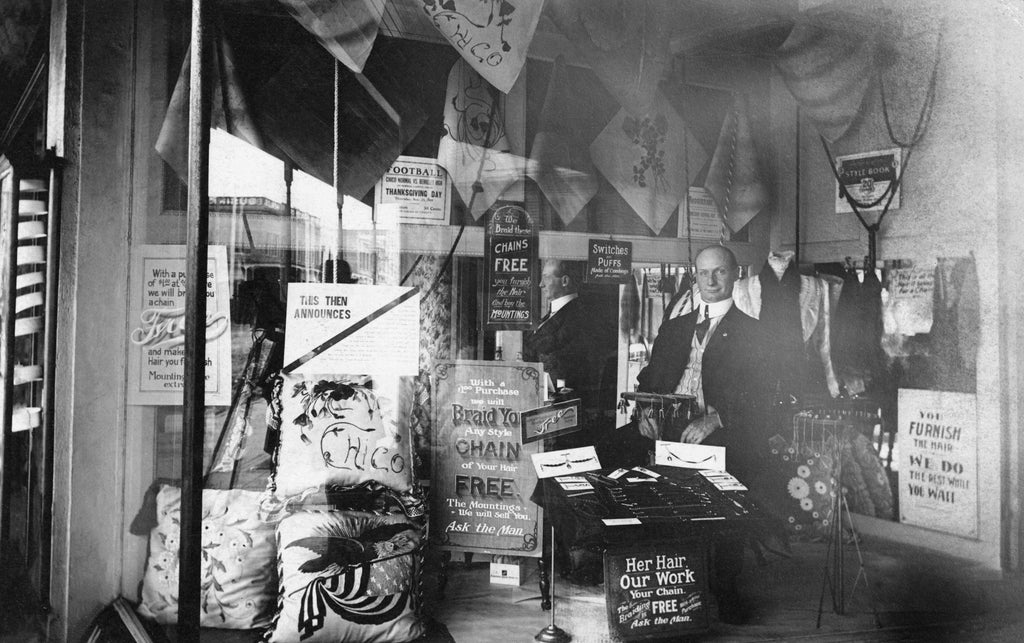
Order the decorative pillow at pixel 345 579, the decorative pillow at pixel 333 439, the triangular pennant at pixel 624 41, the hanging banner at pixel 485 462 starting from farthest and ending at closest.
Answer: the hanging banner at pixel 485 462 < the triangular pennant at pixel 624 41 < the decorative pillow at pixel 333 439 < the decorative pillow at pixel 345 579

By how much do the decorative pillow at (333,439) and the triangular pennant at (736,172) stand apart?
1.77 metres

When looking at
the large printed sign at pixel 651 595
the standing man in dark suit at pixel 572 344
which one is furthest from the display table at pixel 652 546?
the standing man in dark suit at pixel 572 344

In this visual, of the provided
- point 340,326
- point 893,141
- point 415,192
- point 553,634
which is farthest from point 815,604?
point 415,192

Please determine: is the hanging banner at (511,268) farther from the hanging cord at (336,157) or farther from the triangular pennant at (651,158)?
the hanging cord at (336,157)

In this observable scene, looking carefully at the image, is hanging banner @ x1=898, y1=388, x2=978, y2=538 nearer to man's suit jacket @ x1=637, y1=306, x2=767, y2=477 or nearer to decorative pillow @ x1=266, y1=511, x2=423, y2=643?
man's suit jacket @ x1=637, y1=306, x2=767, y2=477

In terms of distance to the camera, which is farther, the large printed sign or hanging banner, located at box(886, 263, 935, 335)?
hanging banner, located at box(886, 263, 935, 335)

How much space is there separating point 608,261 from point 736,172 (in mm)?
730

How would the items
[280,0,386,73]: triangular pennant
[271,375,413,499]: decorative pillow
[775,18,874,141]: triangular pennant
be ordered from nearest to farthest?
[280,0,386,73]: triangular pennant < [271,375,413,499]: decorative pillow < [775,18,874,141]: triangular pennant

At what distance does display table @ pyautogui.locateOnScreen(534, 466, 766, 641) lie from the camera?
9.35 feet

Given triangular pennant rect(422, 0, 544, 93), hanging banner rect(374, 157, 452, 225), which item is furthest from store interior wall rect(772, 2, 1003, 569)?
hanging banner rect(374, 157, 452, 225)

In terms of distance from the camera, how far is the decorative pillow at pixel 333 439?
291cm

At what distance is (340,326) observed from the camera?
Answer: 2.93 metres

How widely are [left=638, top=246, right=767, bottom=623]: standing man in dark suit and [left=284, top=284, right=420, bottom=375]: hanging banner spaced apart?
1151mm

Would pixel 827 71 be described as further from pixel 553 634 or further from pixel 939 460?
pixel 553 634
